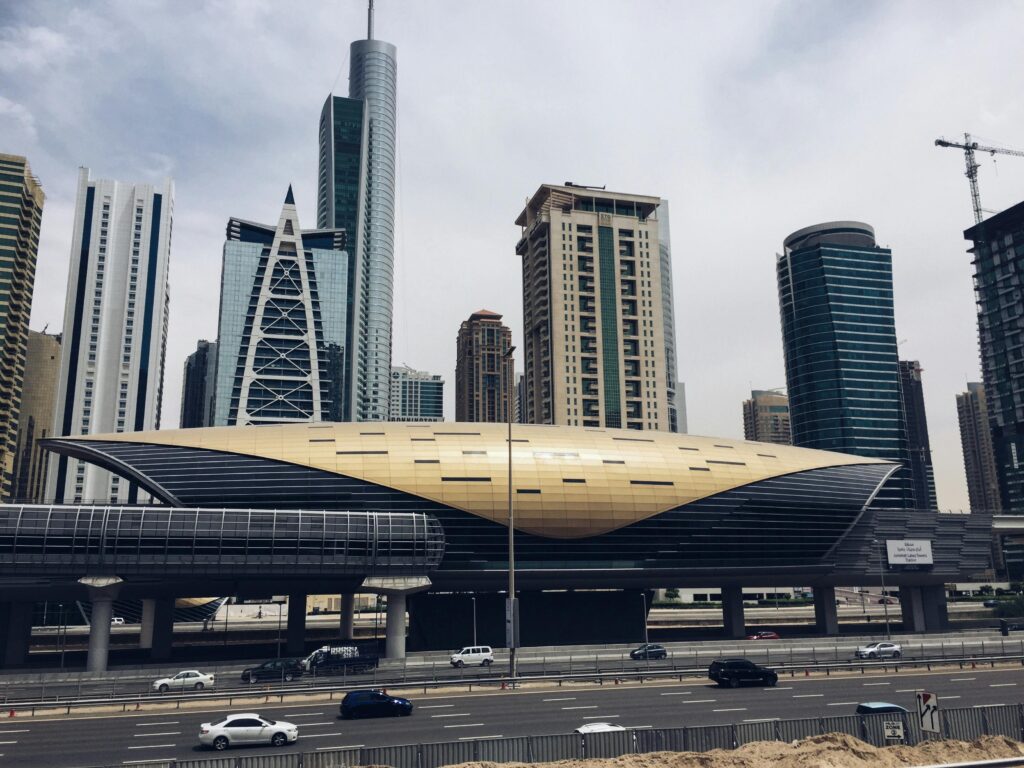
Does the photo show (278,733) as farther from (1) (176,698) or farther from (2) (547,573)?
(2) (547,573)

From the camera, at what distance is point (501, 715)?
4159 cm

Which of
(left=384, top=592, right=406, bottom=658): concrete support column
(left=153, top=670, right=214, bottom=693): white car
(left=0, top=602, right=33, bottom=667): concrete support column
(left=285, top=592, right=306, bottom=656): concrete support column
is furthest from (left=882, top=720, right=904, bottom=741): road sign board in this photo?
(left=0, top=602, right=33, bottom=667): concrete support column

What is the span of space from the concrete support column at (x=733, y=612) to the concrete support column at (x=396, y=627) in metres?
44.0

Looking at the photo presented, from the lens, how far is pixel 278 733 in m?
35.2

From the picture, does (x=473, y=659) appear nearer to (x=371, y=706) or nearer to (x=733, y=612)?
(x=371, y=706)

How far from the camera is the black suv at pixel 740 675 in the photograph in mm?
51319

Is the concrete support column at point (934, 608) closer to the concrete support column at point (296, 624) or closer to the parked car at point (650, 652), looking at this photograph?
the parked car at point (650, 652)

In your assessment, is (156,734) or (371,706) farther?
(371,706)

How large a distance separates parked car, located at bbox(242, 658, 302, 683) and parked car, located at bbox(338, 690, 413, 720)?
17.1 meters

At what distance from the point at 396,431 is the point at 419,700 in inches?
1820

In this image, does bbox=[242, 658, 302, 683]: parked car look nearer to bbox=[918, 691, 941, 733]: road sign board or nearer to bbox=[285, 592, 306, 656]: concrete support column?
bbox=[285, 592, 306, 656]: concrete support column

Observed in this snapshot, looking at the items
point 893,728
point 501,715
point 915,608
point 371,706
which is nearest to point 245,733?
point 371,706

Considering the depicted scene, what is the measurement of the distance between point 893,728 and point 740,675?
74.9 feet

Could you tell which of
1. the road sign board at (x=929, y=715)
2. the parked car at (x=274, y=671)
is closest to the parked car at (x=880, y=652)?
the road sign board at (x=929, y=715)
